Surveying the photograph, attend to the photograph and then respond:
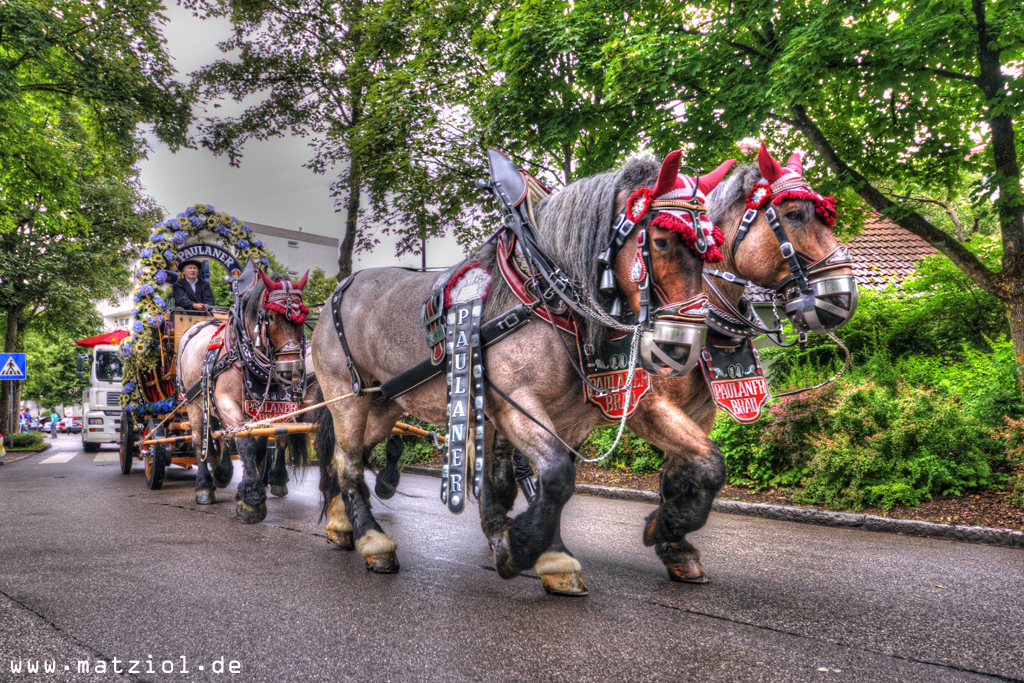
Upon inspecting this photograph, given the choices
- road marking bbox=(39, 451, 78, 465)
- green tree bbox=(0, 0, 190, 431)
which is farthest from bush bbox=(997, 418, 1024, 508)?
road marking bbox=(39, 451, 78, 465)

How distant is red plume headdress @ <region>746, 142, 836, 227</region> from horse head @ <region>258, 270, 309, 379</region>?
13.5 ft

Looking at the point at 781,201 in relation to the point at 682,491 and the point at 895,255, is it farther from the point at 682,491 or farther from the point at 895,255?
the point at 895,255

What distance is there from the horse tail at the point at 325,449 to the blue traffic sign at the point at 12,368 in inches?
667

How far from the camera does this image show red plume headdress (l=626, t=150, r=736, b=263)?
10.3 feet

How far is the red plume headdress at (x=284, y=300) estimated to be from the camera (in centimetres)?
646

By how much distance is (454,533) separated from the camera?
5.84 m

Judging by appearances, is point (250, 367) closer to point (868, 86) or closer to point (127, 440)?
point (127, 440)

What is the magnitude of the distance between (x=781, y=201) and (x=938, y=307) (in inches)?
257

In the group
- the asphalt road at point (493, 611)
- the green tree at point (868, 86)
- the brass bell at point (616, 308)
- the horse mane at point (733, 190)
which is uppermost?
the green tree at point (868, 86)

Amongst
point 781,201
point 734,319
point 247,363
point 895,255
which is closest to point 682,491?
point 734,319

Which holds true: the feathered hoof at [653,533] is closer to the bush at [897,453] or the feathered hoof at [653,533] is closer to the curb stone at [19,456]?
the bush at [897,453]

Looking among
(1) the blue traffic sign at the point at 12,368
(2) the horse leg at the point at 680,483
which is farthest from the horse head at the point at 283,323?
(1) the blue traffic sign at the point at 12,368

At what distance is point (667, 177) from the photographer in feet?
10.6

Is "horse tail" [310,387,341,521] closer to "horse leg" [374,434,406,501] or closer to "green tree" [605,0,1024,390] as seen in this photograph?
"horse leg" [374,434,406,501]
